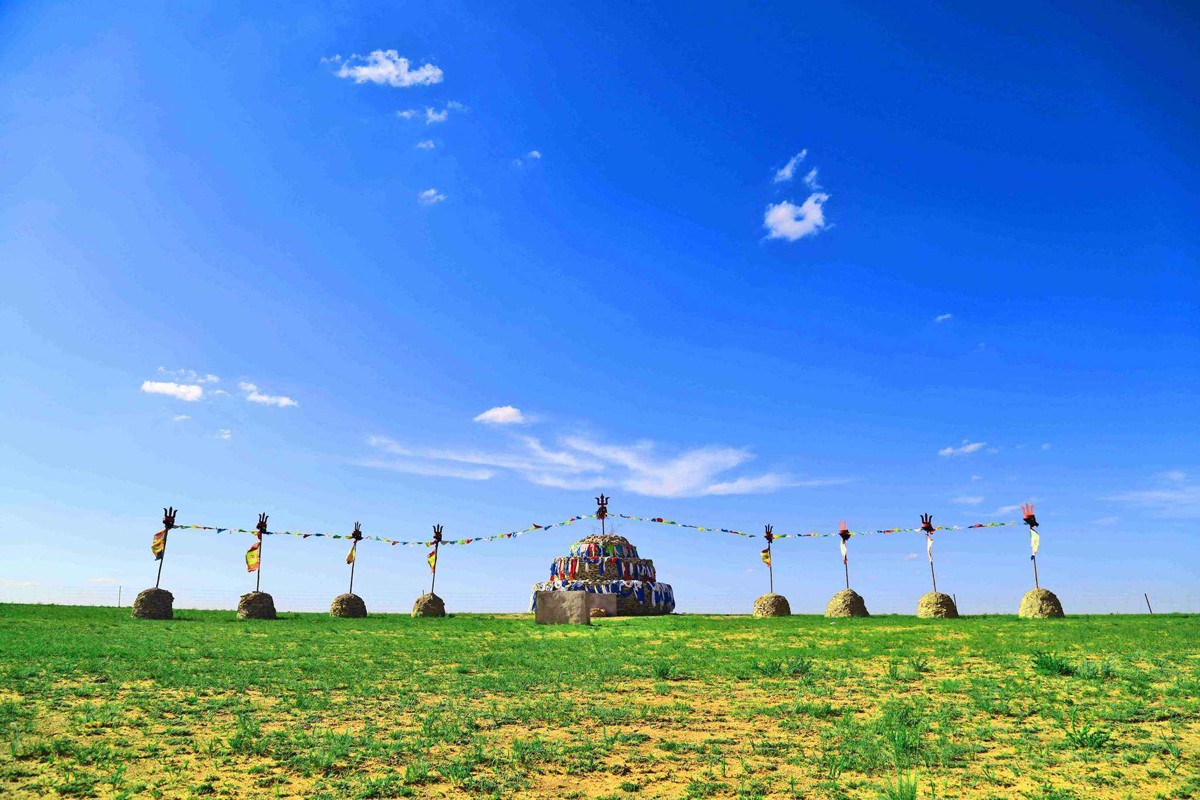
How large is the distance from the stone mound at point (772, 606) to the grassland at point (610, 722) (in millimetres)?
22051

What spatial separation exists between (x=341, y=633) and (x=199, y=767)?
781 inches

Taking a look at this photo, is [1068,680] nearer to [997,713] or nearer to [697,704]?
[997,713]

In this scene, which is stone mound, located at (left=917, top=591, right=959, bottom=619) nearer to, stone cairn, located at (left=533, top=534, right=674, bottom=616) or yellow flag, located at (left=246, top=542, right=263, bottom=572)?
stone cairn, located at (left=533, top=534, right=674, bottom=616)

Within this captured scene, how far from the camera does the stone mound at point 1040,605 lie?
3394 centimetres

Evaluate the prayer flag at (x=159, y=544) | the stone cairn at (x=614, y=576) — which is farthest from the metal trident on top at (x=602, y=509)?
the prayer flag at (x=159, y=544)

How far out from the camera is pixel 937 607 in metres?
36.3

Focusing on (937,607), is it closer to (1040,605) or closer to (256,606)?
(1040,605)

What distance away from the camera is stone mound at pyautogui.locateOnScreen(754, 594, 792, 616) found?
4134 centimetres

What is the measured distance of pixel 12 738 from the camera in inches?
389

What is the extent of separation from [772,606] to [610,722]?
1279 inches

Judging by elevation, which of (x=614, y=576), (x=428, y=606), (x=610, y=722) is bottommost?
(x=610, y=722)

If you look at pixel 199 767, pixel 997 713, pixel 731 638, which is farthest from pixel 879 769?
pixel 731 638

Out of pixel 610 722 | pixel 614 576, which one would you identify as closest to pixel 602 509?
pixel 614 576

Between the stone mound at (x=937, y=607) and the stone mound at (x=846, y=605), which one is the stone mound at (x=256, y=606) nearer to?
the stone mound at (x=846, y=605)
